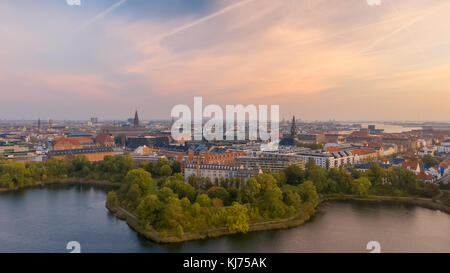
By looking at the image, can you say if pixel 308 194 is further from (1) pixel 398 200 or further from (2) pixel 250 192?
(1) pixel 398 200

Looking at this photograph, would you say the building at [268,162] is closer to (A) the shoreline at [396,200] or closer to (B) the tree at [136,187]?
(A) the shoreline at [396,200]

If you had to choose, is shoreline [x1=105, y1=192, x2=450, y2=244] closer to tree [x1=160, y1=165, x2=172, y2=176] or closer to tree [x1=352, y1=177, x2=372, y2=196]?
tree [x1=352, y1=177, x2=372, y2=196]

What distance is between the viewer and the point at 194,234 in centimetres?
671

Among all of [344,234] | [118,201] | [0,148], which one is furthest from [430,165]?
[0,148]

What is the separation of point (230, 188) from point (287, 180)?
2.91 metres

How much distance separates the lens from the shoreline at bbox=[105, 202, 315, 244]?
6.58 m

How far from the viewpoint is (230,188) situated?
8617 millimetres

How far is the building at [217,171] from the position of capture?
33.1 ft

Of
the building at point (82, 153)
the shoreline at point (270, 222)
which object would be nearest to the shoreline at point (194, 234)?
the shoreline at point (270, 222)

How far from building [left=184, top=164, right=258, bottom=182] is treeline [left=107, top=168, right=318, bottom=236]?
4.03 ft

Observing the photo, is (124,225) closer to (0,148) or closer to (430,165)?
(430,165)

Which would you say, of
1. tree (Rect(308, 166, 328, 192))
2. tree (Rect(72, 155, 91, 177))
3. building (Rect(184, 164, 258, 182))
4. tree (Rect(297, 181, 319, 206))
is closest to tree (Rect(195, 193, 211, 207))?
building (Rect(184, 164, 258, 182))

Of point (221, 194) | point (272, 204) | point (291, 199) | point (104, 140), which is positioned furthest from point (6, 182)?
point (104, 140)

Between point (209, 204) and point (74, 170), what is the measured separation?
8159mm
